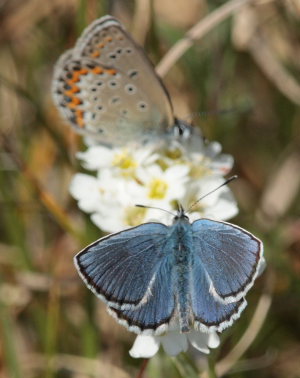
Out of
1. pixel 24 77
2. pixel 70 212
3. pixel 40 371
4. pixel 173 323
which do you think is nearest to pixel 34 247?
pixel 70 212

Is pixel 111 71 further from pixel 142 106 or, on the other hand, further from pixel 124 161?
pixel 124 161

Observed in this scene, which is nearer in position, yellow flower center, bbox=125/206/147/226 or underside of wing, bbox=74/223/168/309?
underside of wing, bbox=74/223/168/309

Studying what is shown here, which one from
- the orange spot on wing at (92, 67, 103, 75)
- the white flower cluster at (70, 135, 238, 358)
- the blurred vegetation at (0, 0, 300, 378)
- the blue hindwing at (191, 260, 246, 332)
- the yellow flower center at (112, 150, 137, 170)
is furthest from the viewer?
the blurred vegetation at (0, 0, 300, 378)

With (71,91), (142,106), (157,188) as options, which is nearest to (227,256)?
(157,188)

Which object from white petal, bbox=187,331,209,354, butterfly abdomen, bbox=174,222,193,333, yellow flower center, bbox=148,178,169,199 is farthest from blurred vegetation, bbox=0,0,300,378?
yellow flower center, bbox=148,178,169,199

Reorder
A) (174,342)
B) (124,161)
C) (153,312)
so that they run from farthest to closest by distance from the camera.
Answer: (124,161) → (174,342) → (153,312)

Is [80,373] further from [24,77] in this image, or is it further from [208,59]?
[24,77]

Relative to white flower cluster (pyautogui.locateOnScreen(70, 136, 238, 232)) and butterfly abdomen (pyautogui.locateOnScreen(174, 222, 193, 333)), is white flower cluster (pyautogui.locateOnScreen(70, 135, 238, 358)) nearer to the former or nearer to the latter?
white flower cluster (pyautogui.locateOnScreen(70, 136, 238, 232))
